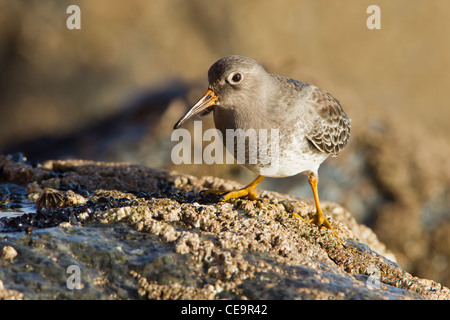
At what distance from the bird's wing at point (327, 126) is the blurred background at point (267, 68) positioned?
113 inches

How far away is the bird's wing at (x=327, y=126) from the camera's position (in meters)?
6.64

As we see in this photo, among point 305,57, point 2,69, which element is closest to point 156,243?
point 2,69

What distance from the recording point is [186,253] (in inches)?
160

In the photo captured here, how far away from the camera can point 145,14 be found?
1560cm

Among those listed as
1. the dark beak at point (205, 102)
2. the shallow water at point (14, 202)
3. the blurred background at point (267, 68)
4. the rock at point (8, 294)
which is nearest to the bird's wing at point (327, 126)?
the dark beak at point (205, 102)

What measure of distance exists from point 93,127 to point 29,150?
6.27 feet

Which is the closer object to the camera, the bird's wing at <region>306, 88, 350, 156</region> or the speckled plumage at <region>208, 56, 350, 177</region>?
the speckled plumage at <region>208, 56, 350, 177</region>

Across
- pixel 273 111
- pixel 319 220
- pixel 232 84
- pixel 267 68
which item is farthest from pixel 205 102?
pixel 267 68

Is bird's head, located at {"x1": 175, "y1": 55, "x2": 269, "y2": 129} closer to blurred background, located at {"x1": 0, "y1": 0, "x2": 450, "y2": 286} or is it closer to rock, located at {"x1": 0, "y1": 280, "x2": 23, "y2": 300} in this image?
rock, located at {"x1": 0, "y1": 280, "x2": 23, "y2": 300}

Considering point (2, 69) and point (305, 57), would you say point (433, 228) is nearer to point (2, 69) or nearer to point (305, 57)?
point (305, 57)

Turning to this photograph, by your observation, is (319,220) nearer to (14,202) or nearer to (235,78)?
(235,78)

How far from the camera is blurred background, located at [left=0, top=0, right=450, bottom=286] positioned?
33.9ft

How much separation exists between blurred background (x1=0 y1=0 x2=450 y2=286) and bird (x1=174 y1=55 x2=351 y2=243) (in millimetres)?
3800

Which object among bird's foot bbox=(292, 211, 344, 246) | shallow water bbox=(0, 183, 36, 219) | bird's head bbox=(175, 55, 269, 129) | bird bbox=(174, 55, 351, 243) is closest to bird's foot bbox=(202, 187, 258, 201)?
bird bbox=(174, 55, 351, 243)
